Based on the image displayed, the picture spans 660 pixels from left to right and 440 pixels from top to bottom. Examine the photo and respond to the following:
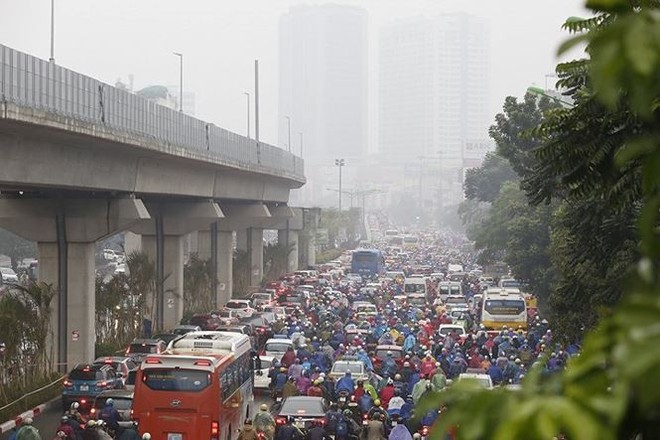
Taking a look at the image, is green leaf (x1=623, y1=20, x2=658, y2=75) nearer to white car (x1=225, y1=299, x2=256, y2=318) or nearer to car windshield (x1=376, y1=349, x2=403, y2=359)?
car windshield (x1=376, y1=349, x2=403, y2=359)

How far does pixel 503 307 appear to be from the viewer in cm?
4228

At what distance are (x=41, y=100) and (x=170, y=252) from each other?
847 inches

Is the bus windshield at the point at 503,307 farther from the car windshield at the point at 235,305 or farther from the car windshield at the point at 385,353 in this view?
the car windshield at the point at 385,353

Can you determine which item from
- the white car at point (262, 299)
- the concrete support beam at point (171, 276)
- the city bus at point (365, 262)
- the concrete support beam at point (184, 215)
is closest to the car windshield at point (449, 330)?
the concrete support beam at point (171, 276)

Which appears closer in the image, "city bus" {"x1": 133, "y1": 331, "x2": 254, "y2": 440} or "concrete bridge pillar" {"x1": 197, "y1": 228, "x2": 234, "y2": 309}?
"city bus" {"x1": 133, "y1": 331, "x2": 254, "y2": 440}

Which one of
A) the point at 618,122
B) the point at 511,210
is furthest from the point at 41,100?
the point at 511,210

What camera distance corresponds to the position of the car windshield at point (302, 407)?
21891 mm

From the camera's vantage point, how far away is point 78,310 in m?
35.0

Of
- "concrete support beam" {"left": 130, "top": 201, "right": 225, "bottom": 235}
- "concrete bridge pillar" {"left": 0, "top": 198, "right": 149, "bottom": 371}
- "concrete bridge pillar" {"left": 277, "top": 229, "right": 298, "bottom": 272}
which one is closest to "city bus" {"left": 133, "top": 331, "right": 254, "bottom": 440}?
"concrete bridge pillar" {"left": 0, "top": 198, "right": 149, "bottom": 371}

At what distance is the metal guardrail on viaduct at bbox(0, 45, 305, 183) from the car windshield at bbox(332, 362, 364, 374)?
760cm

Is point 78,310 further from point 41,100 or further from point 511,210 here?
point 511,210

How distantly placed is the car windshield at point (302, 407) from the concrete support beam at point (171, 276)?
24.7 m

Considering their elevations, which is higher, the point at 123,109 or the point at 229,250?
the point at 123,109

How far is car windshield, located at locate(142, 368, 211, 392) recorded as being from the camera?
64.1 feet
